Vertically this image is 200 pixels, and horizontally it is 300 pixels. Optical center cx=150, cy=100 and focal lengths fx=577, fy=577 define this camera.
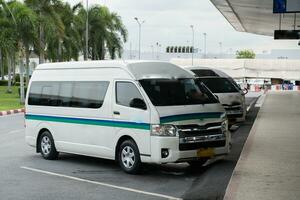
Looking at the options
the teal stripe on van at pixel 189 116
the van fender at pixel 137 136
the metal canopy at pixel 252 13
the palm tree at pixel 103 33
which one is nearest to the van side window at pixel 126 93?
the van fender at pixel 137 136

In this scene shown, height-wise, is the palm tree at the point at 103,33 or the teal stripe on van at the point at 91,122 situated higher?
the palm tree at the point at 103,33

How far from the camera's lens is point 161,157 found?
401 inches

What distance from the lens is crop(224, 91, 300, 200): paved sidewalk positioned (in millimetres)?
8258

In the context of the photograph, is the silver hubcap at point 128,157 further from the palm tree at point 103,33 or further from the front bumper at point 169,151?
the palm tree at point 103,33

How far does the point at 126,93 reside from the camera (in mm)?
11023

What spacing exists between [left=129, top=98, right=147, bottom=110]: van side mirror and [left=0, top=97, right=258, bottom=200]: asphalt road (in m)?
1.29

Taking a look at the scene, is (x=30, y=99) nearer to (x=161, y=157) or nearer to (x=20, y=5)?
(x=161, y=157)

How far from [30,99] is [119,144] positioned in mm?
3613

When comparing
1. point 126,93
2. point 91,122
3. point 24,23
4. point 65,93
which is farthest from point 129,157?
point 24,23

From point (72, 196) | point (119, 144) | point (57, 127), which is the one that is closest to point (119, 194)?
point (72, 196)

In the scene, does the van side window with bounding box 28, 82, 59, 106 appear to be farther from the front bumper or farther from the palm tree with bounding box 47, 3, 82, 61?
the palm tree with bounding box 47, 3, 82, 61

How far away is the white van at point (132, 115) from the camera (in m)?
10.3

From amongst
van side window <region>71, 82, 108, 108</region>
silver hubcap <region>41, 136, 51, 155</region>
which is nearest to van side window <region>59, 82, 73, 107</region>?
van side window <region>71, 82, 108, 108</region>

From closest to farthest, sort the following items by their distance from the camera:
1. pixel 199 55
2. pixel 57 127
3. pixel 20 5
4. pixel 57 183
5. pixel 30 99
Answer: pixel 57 183, pixel 57 127, pixel 30 99, pixel 20 5, pixel 199 55
